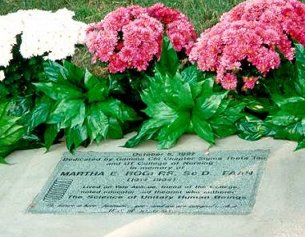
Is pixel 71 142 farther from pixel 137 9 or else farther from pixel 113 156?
pixel 137 9

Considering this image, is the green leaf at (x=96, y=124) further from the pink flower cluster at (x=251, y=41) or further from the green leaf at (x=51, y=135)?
the pink flower cluster at (x=251, y=41)

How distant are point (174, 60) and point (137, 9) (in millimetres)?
431

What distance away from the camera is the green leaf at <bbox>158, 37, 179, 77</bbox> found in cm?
543

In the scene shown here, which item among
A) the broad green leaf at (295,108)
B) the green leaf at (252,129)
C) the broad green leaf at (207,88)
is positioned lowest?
the green leaf at (252,129)

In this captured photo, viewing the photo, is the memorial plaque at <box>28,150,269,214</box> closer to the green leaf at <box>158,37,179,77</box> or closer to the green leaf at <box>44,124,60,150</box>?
the green leaf at <box>44,124,60,150</box>

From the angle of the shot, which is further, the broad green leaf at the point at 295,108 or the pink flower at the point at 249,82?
the pink flower at the point at 249,82

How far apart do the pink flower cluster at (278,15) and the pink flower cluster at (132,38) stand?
0.33m

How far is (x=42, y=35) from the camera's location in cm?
550

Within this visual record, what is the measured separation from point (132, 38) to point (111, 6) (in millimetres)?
2991

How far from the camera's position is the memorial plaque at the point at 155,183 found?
449cm

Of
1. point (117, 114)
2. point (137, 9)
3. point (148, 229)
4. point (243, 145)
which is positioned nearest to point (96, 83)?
point (117, 114)

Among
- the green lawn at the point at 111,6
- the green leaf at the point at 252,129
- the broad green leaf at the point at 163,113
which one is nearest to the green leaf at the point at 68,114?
the broad green leaf at the point at 163,113

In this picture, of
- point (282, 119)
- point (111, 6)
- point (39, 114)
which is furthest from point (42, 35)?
point (111, 6)

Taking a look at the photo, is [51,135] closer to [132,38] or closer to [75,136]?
[75,136]
